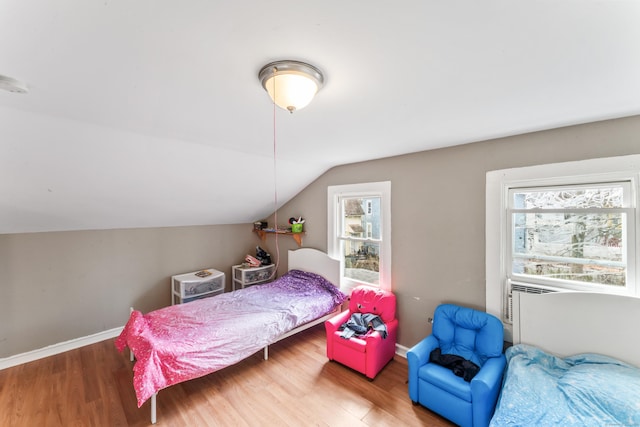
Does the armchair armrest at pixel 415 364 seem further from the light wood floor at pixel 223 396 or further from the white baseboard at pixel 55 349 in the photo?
the white baseboard at pixel 55 349

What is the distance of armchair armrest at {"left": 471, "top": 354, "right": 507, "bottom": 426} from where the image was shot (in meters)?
1.77

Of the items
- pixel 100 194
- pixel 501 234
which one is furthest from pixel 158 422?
pixel 501 234

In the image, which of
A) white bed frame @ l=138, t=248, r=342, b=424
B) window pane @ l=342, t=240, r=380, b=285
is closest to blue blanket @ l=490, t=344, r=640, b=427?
window pane @ l=342, t=240, r=380, b=285

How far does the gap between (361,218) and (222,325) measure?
80.3 inches

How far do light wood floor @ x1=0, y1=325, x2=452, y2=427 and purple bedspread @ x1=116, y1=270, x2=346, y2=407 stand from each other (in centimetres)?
31

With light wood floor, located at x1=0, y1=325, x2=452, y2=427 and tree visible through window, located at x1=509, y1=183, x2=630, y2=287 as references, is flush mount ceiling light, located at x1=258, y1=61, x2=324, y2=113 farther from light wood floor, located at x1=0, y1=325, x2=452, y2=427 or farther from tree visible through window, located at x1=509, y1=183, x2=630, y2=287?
light wood floor, located at x1=0, y1=325, x2=452, y2=427

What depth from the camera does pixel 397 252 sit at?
2.95m

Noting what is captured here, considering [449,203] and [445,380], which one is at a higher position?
[449,203]

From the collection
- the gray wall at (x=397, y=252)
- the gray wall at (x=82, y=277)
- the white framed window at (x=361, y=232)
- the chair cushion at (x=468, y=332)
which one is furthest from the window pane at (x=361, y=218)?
the gray wall at (x=82, y=277)

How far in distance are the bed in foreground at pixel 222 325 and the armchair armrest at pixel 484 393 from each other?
170 centimetres

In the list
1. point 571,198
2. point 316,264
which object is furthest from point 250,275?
point 571,198

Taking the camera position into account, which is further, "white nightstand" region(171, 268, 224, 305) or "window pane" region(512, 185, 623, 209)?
"white nightstand" region(171, 268, 224, 305)

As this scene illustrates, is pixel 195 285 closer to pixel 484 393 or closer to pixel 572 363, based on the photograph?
pixel 484 393

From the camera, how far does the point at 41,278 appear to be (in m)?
2.85
